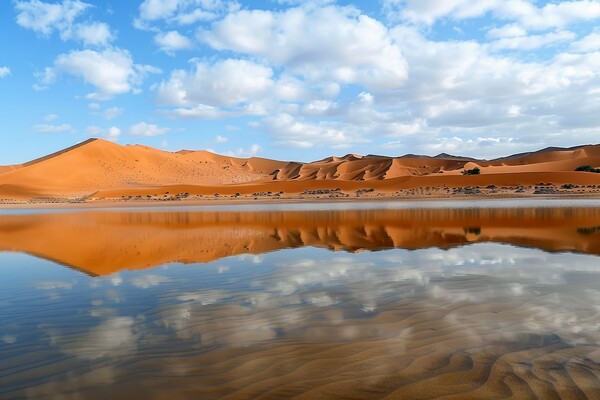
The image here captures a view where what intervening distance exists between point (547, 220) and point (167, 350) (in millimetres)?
18297

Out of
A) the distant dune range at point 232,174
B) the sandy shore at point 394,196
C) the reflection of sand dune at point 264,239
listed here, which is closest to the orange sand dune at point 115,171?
the distant dune range at point 232,174

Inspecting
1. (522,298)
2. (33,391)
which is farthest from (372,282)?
(33,391)

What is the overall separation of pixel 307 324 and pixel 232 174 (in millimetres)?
110125

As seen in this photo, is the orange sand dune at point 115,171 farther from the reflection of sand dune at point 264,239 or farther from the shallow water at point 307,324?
the shallow water at point 307,324

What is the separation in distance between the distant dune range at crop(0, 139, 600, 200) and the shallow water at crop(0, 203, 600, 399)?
45.1 m

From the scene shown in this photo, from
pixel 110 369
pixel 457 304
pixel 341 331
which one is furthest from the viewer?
pixel 457 304

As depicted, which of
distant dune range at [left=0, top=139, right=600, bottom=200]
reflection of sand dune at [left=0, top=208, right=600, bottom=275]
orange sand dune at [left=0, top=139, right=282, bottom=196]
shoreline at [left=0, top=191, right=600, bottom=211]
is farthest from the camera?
orange sand dune at [left=0, top=139, right=282, bottom=196]

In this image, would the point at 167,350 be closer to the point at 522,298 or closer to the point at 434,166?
the point at 522,298

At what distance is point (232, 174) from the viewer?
114000 mm

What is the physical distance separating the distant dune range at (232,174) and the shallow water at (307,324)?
45078mm

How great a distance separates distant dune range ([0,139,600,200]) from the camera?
55.3 metres

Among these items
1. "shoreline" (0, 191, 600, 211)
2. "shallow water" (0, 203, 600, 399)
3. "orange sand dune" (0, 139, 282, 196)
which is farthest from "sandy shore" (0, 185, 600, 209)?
"shallow water" (0, 203, 600, 399)

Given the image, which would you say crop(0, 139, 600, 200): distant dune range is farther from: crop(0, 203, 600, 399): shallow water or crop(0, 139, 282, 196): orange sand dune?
crop(0, 203, 600, 399): shallow water

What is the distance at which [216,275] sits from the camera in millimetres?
8719
